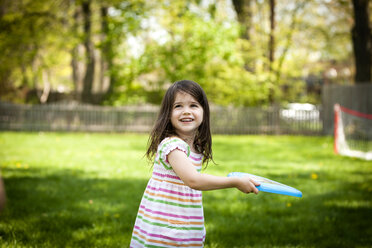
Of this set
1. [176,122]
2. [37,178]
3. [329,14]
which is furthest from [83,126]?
[329,14]

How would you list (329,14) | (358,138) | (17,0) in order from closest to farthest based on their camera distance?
(358,138) → (17,0) → (329,14)

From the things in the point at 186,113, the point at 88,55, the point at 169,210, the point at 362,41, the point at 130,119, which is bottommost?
the point at 130,119

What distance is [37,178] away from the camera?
19.4 ft

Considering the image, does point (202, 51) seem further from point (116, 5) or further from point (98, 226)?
point (98, 226)

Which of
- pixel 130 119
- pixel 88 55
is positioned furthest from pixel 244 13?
pixel 130 119

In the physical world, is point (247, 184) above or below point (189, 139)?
below

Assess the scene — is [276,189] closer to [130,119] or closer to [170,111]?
[170,111]

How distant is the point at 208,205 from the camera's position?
4602 mm

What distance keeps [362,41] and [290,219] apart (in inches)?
483

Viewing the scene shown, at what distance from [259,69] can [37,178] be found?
13235mm

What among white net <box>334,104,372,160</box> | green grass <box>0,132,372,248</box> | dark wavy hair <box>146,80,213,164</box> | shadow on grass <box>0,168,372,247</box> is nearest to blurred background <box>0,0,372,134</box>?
white net <box>334,104,372,160</box>

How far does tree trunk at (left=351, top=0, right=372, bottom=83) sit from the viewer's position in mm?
14078

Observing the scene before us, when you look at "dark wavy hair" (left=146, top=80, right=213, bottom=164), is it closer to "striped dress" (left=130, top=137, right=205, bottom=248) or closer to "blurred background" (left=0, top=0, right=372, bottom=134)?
"striped dress" (left=130, top=137, right=205, bottom=248)

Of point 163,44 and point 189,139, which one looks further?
point 163,44
